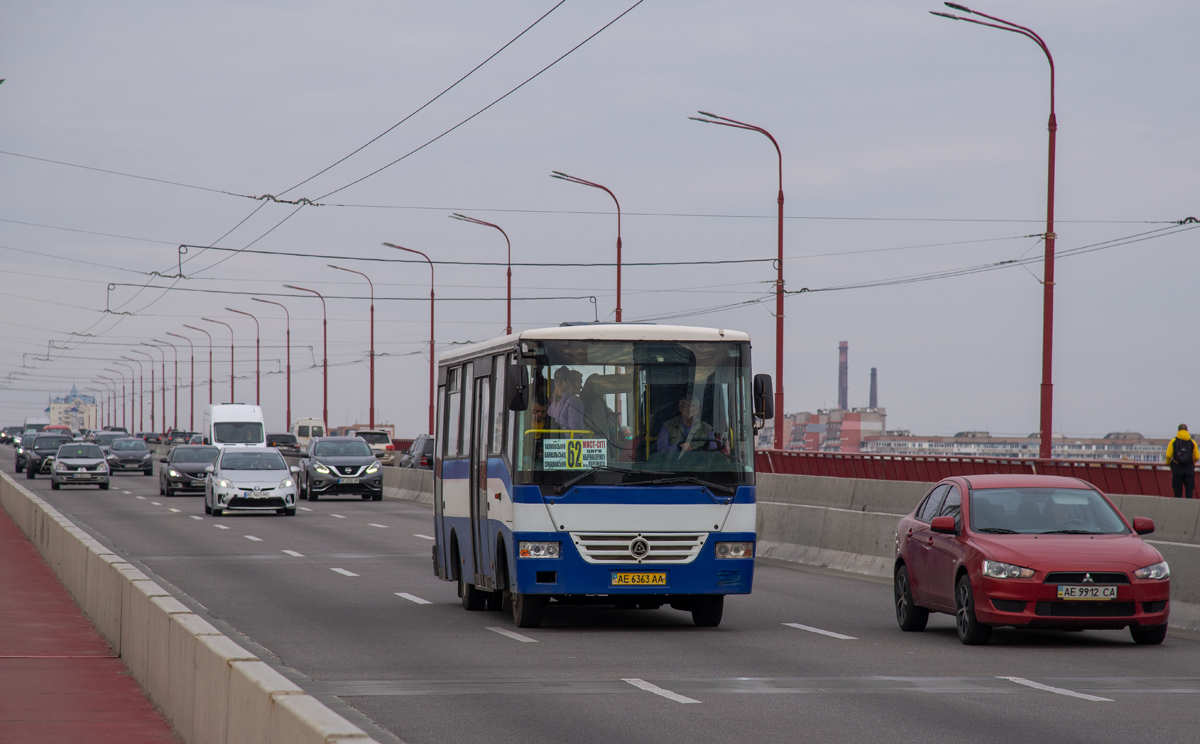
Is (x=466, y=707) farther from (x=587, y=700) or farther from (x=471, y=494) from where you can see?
(x=471, y=494)

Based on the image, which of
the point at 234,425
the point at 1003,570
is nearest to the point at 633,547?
the point at 1003,570

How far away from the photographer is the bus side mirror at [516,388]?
15.1 metres

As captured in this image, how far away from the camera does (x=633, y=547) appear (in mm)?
15352

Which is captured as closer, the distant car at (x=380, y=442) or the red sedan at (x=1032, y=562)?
the red sedan at (x=1032, y=562)

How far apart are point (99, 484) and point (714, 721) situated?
46.2 metres

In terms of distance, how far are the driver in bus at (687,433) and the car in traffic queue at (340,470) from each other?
31.7m

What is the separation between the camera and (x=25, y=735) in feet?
29.9

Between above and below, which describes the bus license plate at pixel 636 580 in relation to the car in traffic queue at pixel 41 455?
above

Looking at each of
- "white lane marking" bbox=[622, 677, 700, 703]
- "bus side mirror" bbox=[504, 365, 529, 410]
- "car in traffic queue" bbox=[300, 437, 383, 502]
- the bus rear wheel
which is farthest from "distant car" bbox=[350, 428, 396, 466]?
"white lane marking" bbox=[622, 677, 700, 703]

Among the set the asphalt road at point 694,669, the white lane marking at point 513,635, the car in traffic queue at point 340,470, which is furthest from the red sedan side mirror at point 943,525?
the car in traffic queue at point 340,470

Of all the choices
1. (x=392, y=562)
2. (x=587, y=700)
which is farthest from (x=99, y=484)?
(x=587, y=700)

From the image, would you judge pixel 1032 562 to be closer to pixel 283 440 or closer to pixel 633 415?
pixel 633 415

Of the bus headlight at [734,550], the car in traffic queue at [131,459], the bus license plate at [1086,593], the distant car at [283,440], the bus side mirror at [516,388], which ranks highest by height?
the bus side mirror at [516,388]

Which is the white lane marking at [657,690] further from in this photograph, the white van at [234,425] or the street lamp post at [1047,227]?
the white van at [234,425]
